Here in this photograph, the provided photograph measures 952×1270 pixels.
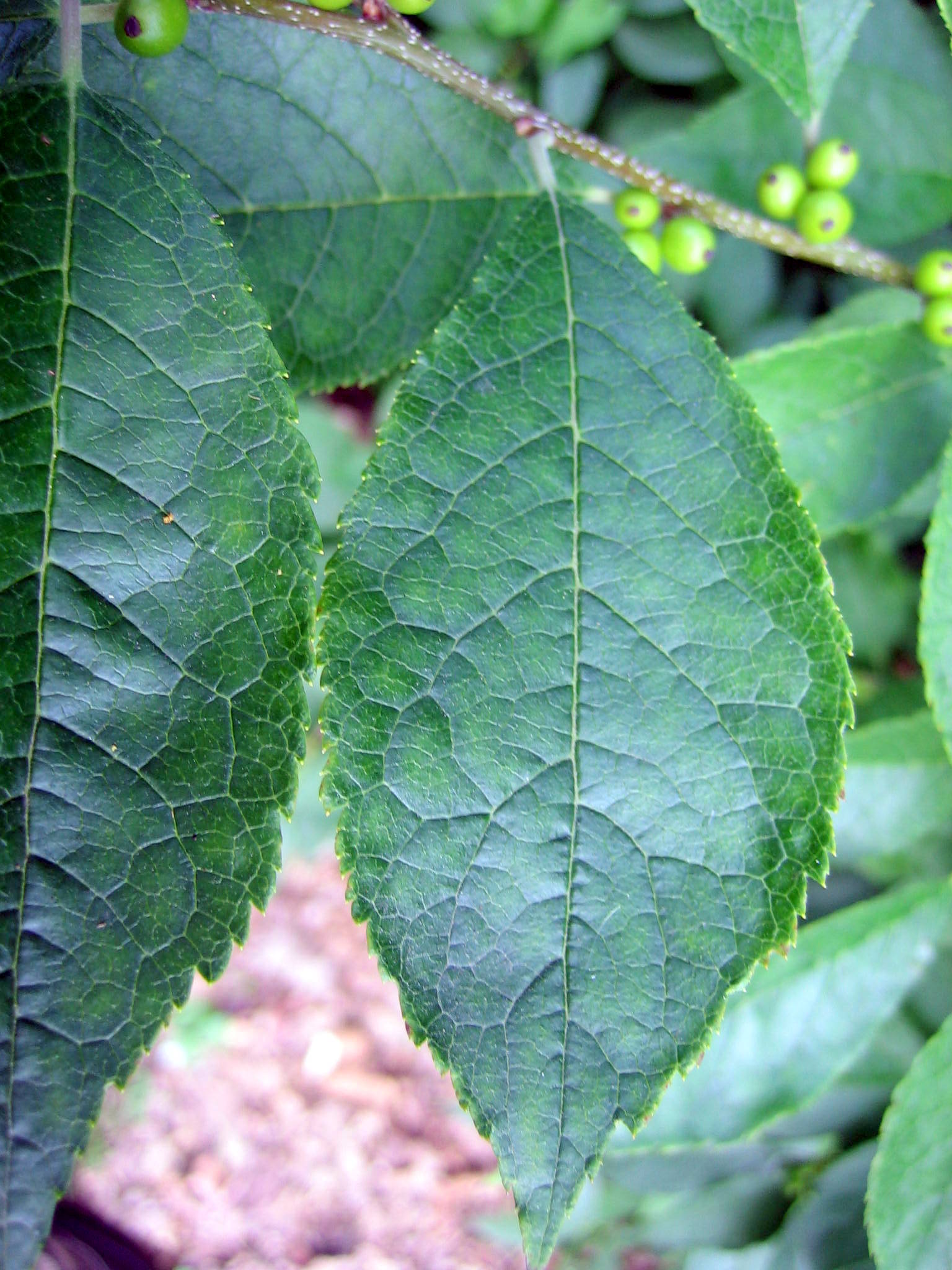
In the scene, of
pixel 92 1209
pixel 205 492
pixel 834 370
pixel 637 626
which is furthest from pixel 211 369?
pixel 92 1209

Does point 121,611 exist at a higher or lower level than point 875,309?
lower

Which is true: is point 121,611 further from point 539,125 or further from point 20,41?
point 539,125

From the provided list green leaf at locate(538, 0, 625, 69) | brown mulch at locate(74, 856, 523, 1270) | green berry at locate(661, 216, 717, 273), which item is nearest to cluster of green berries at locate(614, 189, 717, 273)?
green berry at locate(661, 216, 717, 273)

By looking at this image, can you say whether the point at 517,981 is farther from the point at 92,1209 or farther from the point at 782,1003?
the point at 92,1209

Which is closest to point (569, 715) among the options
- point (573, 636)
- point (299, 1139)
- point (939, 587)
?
point (573, 636)

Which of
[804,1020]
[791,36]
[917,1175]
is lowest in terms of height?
[804,1020]

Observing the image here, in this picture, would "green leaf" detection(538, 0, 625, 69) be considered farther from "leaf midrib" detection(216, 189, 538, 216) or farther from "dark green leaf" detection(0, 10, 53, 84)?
"dark green leaf" detection(0, 10, 53, 84)
